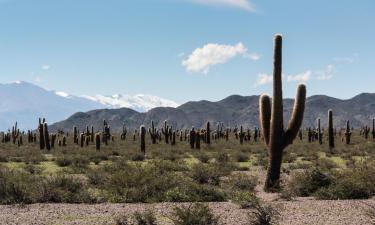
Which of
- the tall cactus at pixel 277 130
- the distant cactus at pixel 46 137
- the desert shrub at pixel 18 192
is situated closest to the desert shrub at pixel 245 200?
the tall cactus at pixel 277 130

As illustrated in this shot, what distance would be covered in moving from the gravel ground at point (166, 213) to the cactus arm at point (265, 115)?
4385 millimetres

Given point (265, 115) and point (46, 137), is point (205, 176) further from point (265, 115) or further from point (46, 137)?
point (46, 137)

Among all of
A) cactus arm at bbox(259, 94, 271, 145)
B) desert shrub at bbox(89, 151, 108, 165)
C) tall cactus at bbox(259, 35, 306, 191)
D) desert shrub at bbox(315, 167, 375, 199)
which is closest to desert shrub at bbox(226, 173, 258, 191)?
tall cactus at bbox(259, 35, 306, 191)

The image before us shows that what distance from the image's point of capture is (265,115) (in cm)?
2153

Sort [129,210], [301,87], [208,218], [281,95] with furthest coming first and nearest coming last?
1. [301,87]
2. [281,95]
3. [129,210]
4. [208,218]

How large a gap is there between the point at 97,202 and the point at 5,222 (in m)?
4.15

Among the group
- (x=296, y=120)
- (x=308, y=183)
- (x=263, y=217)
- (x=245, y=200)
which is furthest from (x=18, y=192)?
(x=296, y=120)

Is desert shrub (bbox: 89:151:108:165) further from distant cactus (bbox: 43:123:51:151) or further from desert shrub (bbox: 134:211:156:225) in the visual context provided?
desert shrub (bbox: 134:211:156:225)

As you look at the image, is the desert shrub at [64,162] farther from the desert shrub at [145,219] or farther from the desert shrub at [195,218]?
the desert shrub at [195,218]

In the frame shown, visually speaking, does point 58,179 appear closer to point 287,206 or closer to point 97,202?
point 97,202

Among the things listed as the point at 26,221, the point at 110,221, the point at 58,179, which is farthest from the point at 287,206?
the point at 58,179

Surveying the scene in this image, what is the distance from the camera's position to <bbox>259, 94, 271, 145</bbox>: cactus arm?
70.1ft

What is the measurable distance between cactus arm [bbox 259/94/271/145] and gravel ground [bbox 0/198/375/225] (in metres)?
4.38

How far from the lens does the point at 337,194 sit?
18.0 m
